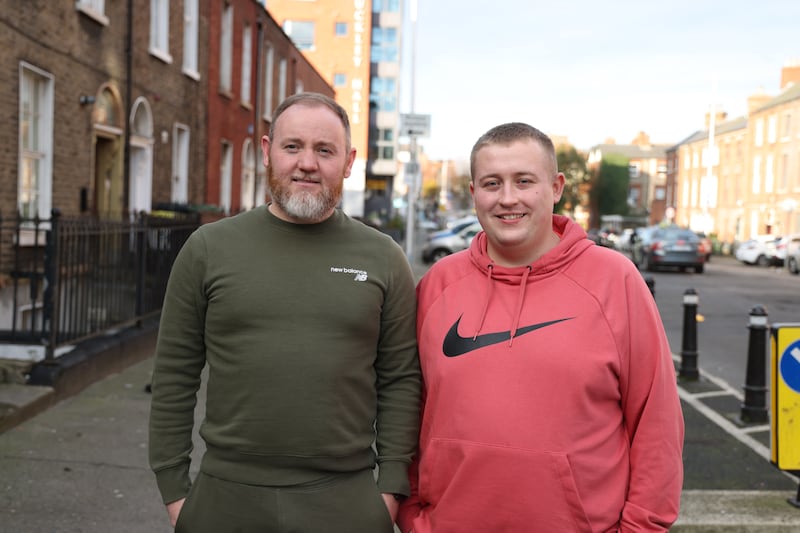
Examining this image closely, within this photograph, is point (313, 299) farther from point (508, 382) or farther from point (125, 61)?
point (125, 61)

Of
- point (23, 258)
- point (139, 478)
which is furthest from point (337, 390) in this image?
point (23, 258)

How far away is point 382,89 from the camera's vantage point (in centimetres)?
6234

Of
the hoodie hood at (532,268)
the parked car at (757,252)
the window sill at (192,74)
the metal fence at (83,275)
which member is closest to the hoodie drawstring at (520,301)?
the hoodie hood at (532,268)

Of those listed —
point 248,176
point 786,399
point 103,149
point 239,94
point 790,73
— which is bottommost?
point 786,399

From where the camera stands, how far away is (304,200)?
103 inches

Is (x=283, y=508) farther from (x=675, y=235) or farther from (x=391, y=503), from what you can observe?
(x=675, y=235)

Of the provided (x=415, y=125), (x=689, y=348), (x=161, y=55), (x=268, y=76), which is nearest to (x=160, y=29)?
(x=161, y=55)

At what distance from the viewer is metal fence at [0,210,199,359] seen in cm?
719

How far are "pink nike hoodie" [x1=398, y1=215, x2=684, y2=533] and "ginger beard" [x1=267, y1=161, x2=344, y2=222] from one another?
1.93 feet

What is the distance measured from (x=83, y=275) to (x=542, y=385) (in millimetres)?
6602

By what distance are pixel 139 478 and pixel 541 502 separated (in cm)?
363

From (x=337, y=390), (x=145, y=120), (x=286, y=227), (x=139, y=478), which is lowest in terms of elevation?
(x=139, y=478)

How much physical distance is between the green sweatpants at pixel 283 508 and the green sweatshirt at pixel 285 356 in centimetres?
4

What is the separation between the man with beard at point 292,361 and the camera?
2.53 m
